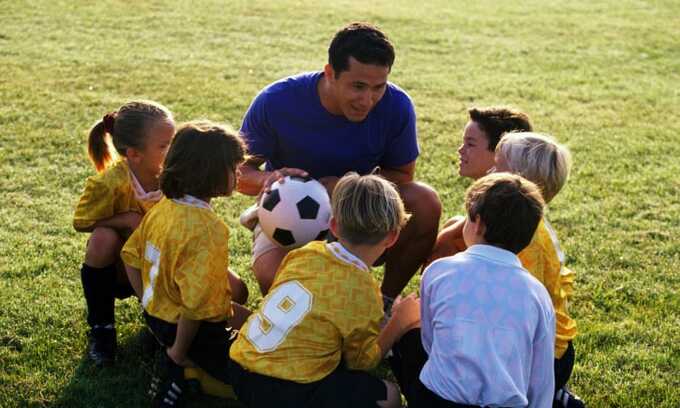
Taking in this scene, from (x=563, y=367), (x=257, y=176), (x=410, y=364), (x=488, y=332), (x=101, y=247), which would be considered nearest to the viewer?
(x=488, y=332)

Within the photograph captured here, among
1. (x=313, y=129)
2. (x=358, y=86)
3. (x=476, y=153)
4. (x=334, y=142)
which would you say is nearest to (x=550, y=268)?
(x=476, y=153)

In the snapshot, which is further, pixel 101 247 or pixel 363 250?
pixel 101 247

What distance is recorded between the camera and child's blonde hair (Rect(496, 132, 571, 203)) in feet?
12.6

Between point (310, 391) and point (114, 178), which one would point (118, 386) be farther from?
point (310, 391)

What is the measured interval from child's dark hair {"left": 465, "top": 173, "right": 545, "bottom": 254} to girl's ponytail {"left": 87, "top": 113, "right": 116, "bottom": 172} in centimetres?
205

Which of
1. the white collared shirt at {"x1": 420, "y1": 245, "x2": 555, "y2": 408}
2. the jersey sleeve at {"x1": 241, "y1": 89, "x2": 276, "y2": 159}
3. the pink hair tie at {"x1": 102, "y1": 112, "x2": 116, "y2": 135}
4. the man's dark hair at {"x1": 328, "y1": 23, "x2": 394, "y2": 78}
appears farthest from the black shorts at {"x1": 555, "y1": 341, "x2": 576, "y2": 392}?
the pink hair tie at {"x1": 102, "y1": 112, "x2": 116, "y2": 135}

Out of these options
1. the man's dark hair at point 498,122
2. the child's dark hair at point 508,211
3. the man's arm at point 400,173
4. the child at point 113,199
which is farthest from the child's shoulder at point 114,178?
the man's dark hair at point 498,122

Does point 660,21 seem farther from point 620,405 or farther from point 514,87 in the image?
point 620,405

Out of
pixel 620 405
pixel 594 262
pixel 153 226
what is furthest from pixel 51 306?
pixel 594 262

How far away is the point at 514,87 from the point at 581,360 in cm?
685

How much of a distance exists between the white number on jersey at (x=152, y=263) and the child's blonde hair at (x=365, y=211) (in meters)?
0.90

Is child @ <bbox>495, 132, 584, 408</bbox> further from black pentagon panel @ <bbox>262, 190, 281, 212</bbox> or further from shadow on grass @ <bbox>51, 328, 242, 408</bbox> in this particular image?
shadow on grass @ <bbox>51, 328, 242, 408</bbox>

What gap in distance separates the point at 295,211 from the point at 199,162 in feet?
2.14

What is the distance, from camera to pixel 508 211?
3156 mm
